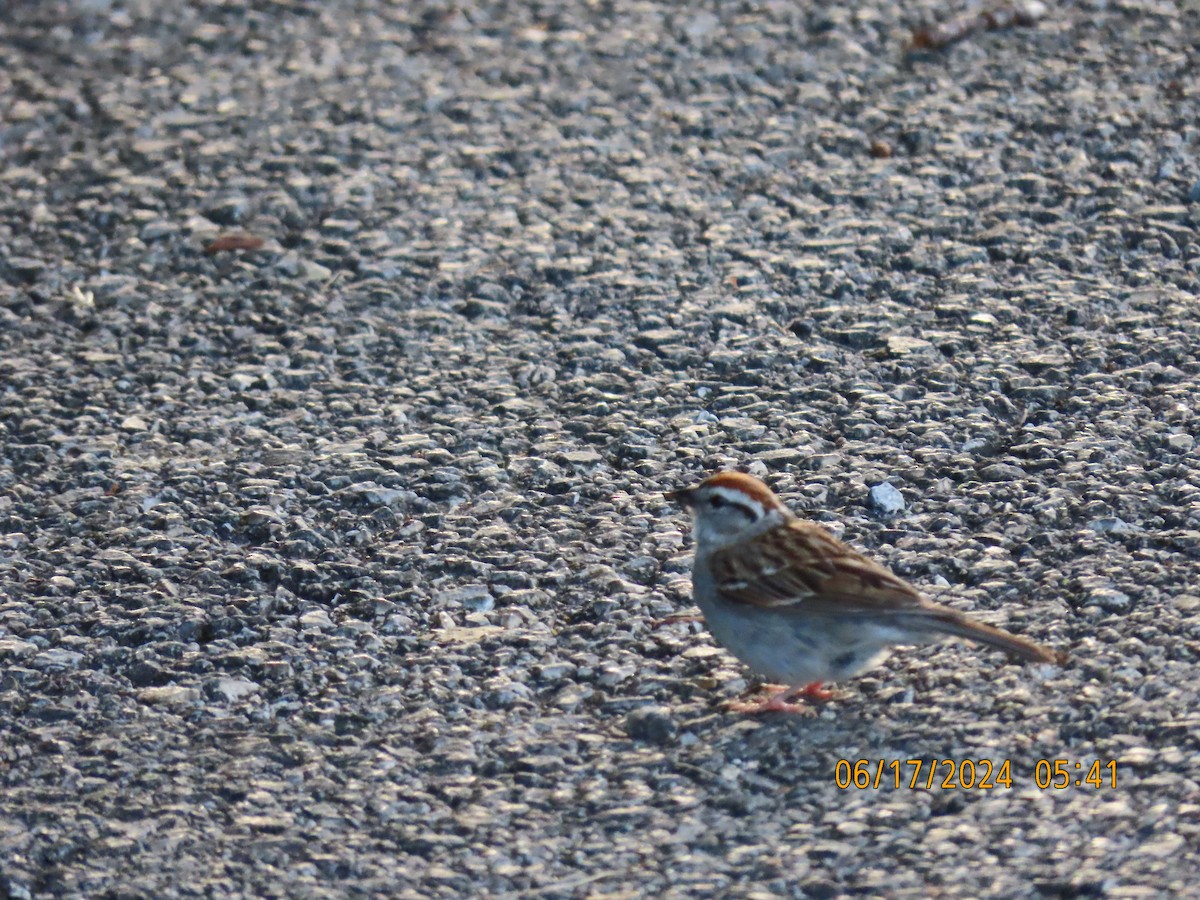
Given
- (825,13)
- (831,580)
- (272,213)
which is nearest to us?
(831,580)

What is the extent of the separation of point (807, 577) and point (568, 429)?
6.22ft

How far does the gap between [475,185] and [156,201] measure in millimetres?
1770

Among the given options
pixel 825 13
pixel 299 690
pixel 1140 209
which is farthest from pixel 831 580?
pixel 825 13

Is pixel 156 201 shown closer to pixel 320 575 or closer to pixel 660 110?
pixel 660 110

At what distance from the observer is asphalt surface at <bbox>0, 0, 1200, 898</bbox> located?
14.2 feet

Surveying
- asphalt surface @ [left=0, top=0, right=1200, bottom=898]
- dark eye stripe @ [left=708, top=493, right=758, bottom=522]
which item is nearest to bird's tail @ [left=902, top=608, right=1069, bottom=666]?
asphalt surface @ [left=0, top=0, right=1200, bottom=898]

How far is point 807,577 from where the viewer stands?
483 cm

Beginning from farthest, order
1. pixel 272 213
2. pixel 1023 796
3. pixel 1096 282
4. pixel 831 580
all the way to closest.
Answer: pixel 272 213 → pixel 1096 282 → pixel 831 580 → pixel 1023 796

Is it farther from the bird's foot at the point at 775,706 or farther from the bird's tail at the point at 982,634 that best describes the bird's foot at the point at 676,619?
the bird's tail at the point at 982,634

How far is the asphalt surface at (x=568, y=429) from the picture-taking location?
4332 mm

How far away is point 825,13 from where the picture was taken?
32.0ft

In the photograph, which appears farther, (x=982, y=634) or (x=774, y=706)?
(x=774, y=706)
